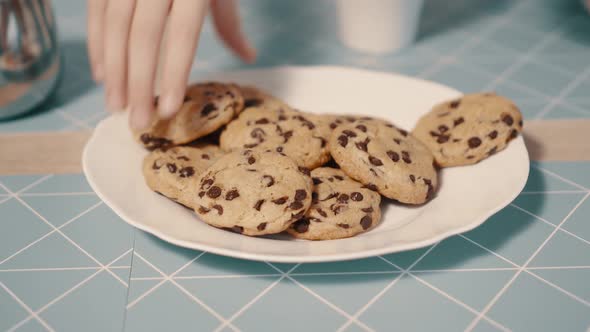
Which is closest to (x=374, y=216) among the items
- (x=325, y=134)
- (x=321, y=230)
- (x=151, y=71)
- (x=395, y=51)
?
(x=321, y=230)

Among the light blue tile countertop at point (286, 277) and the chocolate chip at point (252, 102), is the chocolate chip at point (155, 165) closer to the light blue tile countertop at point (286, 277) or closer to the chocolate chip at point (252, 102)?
the light blue tile countertop at point (286, 277)

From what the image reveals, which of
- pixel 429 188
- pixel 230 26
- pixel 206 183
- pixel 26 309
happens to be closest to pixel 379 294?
pixel 429 188

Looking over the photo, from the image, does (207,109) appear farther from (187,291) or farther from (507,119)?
(507,119)

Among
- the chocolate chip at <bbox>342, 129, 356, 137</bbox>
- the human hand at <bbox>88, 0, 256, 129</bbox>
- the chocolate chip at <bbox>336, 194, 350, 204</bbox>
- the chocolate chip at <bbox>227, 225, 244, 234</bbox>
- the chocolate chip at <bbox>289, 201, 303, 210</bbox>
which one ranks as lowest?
the chocolate chip at <bbox>227, 225, 244, 234</bbox>

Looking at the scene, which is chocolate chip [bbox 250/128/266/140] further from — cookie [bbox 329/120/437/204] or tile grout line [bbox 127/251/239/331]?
tile grout line [bbox 127/251/239/331]

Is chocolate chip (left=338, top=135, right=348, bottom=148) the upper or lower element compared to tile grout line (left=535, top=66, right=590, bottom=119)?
upper

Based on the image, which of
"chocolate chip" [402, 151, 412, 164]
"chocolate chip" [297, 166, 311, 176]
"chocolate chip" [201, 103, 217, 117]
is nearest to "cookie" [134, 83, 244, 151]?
"chocolate chip" [201, 103, 217, 117]

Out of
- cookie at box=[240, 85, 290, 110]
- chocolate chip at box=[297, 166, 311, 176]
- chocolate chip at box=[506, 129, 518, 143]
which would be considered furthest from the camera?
cookie at box=[240, 85, 290, 110]
